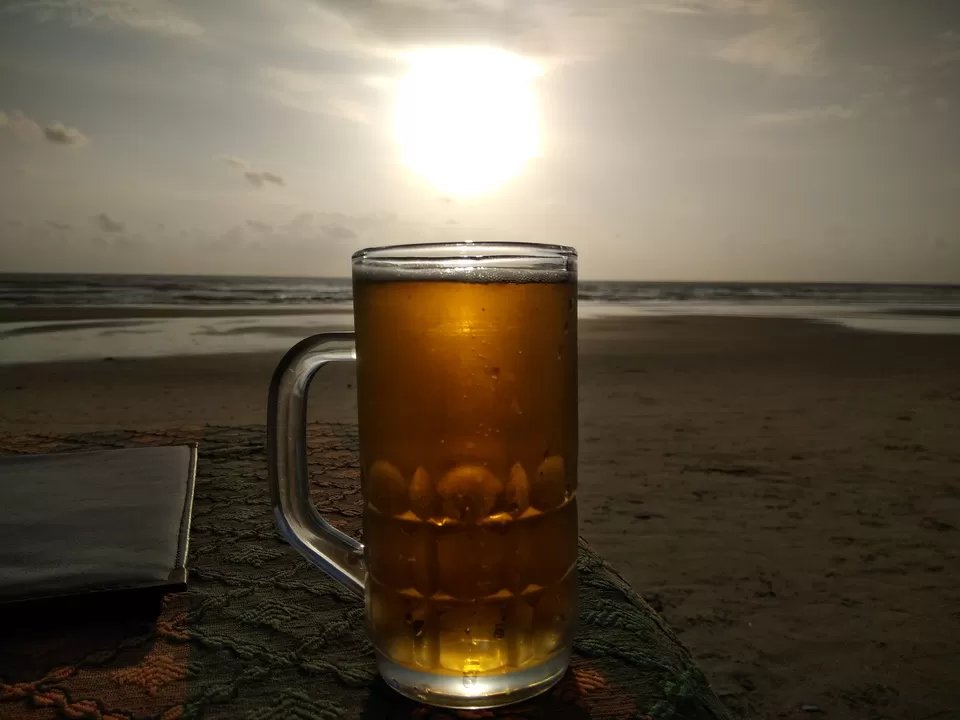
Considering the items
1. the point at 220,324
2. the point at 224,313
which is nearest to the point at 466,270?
the point at 220,324

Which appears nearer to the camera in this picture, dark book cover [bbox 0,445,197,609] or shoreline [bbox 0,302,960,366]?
dark book cover [bbox 0,445,197,609]

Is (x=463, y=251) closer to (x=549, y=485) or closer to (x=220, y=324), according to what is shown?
(x=549, y=485)

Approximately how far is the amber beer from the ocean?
1181cm

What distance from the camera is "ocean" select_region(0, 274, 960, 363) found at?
1278cm

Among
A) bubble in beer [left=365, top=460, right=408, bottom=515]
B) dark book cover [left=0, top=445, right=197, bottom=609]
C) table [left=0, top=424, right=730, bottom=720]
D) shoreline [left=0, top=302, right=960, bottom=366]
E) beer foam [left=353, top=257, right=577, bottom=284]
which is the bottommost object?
shoreline [left=0, top=302, right=960, bottom=366]

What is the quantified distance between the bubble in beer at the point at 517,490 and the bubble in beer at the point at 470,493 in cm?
1

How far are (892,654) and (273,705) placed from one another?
10.0 feet

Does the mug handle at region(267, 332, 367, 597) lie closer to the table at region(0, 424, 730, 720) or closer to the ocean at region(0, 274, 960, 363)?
the table at region(0, 424, 730, 720)

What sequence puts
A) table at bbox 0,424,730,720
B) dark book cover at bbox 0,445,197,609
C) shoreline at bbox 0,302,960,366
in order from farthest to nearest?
shoreline at bbox 0,302,960,366 → dark book cover at bbox 0,445,197,609 → table at bbox 0,424,730,720

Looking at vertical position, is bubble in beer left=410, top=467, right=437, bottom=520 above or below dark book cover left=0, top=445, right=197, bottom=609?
above

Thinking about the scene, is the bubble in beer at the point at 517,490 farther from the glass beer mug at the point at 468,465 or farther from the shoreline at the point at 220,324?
the shoreline at the point at 220,324

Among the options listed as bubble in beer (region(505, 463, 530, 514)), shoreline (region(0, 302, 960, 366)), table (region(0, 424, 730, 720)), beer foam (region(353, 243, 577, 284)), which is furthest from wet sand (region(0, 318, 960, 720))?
beer foam (region(353, 243, 577, 284))

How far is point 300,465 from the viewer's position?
34.3 inches

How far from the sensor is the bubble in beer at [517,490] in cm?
75
